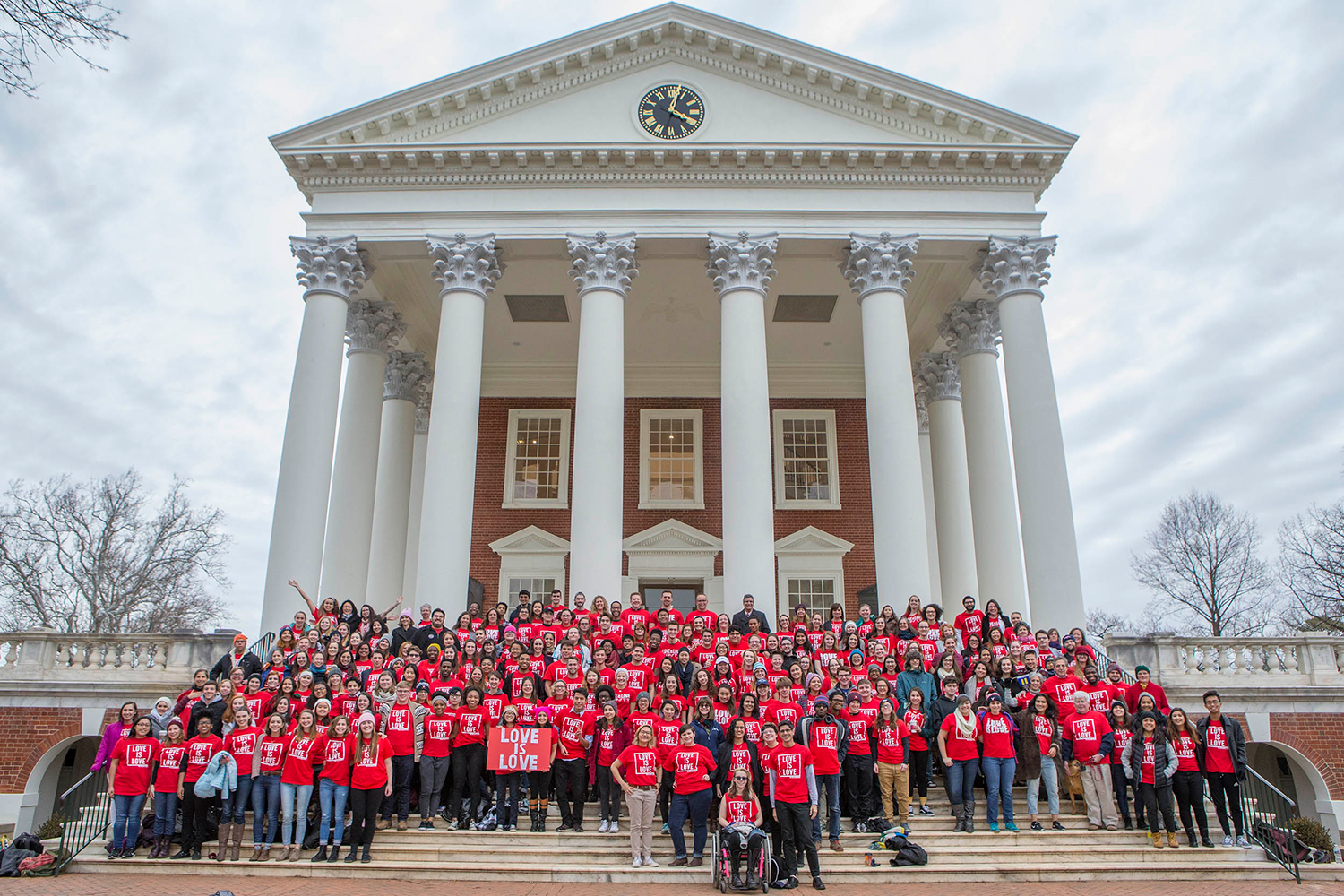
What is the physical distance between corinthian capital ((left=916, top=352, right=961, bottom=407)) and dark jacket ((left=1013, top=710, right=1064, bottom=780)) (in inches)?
536

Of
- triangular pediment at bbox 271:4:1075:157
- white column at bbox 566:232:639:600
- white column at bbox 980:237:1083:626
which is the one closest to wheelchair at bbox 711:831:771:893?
white column at bbox 566:232:639:600

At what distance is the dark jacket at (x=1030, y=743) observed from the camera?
10031mm

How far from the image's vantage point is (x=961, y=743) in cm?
973

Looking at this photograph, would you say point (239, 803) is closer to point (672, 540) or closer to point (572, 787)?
point (572, 787)

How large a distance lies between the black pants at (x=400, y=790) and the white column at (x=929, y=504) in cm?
1587

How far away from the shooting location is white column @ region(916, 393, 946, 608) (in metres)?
23.2

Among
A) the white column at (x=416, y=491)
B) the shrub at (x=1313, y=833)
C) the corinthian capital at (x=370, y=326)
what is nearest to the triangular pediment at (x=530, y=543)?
the white column at (x=416, y=491)

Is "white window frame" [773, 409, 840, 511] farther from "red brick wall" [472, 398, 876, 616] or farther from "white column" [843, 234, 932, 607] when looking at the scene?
"white column" [843, 234, 932, 607]

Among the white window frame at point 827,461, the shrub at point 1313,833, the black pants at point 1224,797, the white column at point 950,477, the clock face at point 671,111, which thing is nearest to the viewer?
the black pants at point 1224,797

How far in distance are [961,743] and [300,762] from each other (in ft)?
23.6

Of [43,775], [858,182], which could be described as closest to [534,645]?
[43,775]

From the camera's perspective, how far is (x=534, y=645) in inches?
478

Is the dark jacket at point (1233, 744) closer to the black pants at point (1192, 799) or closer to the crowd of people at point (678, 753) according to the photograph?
the crowd of people at point (678, 753)

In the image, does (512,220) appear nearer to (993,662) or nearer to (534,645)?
(534,645)
